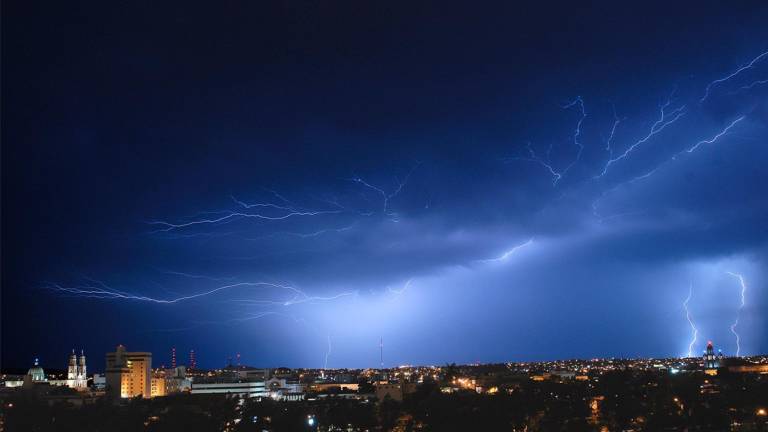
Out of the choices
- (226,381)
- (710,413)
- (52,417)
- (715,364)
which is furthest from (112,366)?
(715,364)

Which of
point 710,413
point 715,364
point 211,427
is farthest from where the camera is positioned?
point 715,364

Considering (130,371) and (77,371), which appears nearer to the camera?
(130,371)

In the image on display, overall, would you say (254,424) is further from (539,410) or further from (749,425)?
(749,425)

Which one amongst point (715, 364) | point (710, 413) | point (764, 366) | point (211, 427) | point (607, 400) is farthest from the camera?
point (715, 364)

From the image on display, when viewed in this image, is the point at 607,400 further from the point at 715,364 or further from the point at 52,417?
the point at 715,364

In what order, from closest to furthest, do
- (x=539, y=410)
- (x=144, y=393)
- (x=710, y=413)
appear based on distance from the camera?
(x=710, y=413)
(x=539, y=410)
(x=144, y=393)

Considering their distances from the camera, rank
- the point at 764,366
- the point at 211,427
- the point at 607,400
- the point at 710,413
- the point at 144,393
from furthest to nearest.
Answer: the point at 764,366
the point at 144,393
the point at 607,400
the point at 710,413
the point at 211,427

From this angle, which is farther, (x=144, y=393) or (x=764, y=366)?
(x=764, y=366)

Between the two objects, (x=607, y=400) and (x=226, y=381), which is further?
(x=226, y=381)

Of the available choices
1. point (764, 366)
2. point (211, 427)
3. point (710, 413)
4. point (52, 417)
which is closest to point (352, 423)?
point (211, 427)
